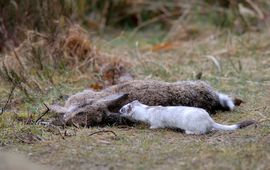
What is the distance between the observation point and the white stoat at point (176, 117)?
3.26 meters

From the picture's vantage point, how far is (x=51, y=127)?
343cm

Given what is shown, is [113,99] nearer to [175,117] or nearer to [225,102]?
[175,117]

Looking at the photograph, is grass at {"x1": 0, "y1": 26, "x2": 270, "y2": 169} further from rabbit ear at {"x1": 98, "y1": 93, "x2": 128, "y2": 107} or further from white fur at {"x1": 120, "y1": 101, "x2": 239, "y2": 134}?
rabbit ear at {"x1": 98, "y1": 93, "x2": 128, "y2": 107}

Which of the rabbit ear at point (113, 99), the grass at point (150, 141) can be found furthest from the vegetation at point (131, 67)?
the rabbit ear at point (113, 99)

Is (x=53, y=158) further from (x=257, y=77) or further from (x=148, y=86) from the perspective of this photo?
(x=257, y=77)

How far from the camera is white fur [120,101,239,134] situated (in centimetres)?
326

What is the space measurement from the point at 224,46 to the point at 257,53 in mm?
351

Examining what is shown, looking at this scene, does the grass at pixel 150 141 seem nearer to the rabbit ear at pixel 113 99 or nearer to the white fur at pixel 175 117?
the white fur at pixel 175 117

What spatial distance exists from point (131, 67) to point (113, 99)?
166cm

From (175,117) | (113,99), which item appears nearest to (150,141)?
(175,117)

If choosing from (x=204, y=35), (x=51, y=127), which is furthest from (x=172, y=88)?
(x=204, y=35)

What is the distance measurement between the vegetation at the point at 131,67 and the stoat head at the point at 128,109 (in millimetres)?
78

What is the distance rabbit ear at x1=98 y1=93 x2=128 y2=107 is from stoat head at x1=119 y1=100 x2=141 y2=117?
7 centimetres

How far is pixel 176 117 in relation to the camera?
334cm
